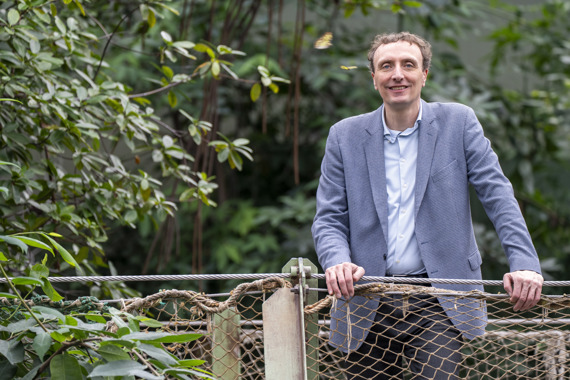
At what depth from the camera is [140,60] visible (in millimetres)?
4375

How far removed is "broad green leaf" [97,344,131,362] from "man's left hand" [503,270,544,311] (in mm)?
844

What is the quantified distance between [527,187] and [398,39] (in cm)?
262

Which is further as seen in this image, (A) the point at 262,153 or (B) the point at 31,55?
(A) the point at 262,153

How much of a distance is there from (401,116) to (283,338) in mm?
629

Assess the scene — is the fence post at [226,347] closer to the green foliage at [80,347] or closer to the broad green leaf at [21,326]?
the green foliage at [80,347]

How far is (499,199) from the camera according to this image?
1.89 metres

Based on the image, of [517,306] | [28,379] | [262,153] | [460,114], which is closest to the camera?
[28,379]

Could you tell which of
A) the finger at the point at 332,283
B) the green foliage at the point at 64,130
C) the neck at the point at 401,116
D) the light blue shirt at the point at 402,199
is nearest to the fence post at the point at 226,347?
the finger at the point at 332,283

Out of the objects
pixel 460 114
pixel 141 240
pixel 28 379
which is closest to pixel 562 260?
pixel 141 240

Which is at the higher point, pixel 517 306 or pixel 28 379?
pixel 517 306

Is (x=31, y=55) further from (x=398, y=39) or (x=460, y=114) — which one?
(x=460, y=114)

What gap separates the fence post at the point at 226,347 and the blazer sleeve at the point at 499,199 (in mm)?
675

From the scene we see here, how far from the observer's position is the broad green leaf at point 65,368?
143 centimetres

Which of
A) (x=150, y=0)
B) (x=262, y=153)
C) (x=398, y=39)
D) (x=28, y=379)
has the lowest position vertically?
(x=28, y=379)
